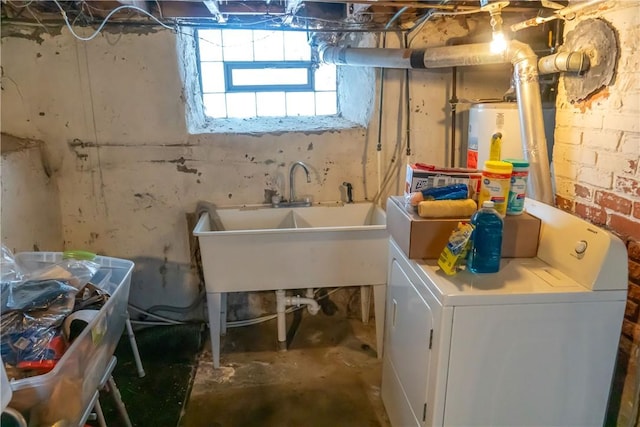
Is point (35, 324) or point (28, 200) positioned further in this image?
point (28, 200)

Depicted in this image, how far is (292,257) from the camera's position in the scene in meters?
2.29

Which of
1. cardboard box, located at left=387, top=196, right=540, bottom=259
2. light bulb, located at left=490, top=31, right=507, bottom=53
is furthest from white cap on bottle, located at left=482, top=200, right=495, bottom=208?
light bulb, located at left=490, top=31, right=507, bottom=53

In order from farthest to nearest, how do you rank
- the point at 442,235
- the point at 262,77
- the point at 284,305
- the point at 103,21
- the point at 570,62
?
the point at 262,77, the point at 284,305, the point at 103,21, the point at 570,62, the point at 442,235

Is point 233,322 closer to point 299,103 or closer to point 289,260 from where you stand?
point 289,260

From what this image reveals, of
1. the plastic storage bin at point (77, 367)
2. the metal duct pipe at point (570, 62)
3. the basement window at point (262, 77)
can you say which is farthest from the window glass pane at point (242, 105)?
the metal duct pipe at point (570, 62)

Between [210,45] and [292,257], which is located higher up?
[210,45]

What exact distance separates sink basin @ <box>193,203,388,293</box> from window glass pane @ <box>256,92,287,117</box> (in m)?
0.86

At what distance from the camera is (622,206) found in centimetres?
156

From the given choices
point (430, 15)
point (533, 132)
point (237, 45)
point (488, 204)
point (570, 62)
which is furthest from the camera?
point (237, 45)

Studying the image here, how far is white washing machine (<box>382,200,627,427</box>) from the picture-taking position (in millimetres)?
1318

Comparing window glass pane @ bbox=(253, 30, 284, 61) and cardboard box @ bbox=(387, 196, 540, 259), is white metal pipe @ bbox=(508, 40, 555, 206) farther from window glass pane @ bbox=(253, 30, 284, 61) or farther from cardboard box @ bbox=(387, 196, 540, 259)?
window glass pane @ bbox=(253, 30, 284, 61)

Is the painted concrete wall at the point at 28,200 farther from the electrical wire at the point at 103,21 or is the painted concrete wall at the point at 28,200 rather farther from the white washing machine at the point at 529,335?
the white washing machine at the point at 529,335

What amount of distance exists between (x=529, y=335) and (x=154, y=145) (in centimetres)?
203

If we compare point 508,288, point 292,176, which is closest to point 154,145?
point 292,176
